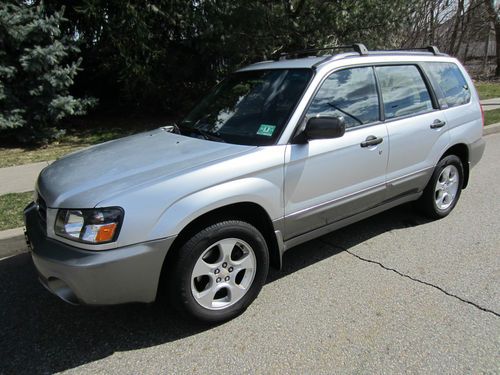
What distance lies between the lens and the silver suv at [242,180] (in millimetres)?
2639

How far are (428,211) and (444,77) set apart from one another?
1426 mm

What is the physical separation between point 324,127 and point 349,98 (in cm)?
73

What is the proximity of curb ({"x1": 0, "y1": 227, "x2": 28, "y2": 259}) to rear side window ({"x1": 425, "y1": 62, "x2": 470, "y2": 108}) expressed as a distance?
4392 millimetres

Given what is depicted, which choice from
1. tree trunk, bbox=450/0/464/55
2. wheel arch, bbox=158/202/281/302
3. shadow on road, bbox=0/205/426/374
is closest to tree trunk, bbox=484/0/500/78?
tree trunk, bbox=450/0/464/55

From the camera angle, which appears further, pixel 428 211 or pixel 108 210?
pixel 428 211

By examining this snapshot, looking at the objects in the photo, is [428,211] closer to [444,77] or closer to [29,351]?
[444,77]

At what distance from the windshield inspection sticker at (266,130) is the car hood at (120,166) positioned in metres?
0.20

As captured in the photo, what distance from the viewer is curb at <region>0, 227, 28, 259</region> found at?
14.1 ft

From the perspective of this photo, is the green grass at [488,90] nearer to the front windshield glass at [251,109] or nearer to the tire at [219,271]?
the front windshield glass at [251,109]

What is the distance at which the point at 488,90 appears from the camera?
1645 cm

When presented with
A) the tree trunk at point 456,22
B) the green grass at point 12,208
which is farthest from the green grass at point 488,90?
the green grass at point 12,208

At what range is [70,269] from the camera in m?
2.55

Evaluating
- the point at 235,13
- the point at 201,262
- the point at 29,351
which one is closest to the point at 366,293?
the point at 201,262

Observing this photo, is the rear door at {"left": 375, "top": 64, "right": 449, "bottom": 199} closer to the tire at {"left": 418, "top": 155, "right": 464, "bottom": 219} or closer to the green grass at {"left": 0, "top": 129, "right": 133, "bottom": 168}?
the tire at {"left": 418, "top": 155, "right": 464, "bottom": 219}
